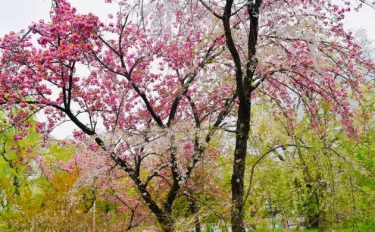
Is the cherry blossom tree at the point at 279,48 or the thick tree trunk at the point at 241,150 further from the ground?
the cherry blossom tree at the point at 279,48

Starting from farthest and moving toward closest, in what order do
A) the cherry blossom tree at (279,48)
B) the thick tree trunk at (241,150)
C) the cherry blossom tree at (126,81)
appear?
the cherry blossom tree at (126,81)
the thick tree trunk at (241,150)
the cherry blossom tree at (279,48)

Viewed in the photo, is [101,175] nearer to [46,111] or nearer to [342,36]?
[46,111]

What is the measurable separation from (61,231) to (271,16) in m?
5.26

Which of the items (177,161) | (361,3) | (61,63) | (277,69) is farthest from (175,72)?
(361,3)

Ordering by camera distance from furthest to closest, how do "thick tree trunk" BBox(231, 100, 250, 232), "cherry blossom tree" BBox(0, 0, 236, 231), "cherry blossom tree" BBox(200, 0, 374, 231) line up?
"cherry blossom tree" BBox(0, 0, 236, 231), "thick tree trunk" BBox(231, 100, 250, 232), "cherry blossom tree" BBox(200, 0, 374, 231)

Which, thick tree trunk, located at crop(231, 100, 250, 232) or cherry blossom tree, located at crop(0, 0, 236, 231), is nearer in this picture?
thick tree trunk, located at crop(231, 100, 250, 232)

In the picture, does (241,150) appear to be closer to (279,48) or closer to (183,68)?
(279,48)

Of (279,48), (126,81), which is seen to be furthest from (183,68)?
(279,48)

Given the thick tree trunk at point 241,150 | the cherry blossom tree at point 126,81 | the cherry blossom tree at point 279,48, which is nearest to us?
the cherry blossom tree at point 279,48

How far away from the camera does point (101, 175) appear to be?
9188 millimetres

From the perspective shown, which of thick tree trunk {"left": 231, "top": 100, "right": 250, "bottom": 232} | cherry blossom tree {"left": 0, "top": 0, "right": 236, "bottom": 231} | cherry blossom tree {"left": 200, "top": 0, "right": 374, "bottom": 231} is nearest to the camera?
→ cherry blossom tree {"left": 200, "top": 0, "right": 374, "bottom": 231}

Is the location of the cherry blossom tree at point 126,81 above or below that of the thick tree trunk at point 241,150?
above

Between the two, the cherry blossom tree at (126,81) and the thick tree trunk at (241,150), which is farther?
the cherry blossom tree at (126,81)

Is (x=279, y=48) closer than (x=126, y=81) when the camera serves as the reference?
Yes
